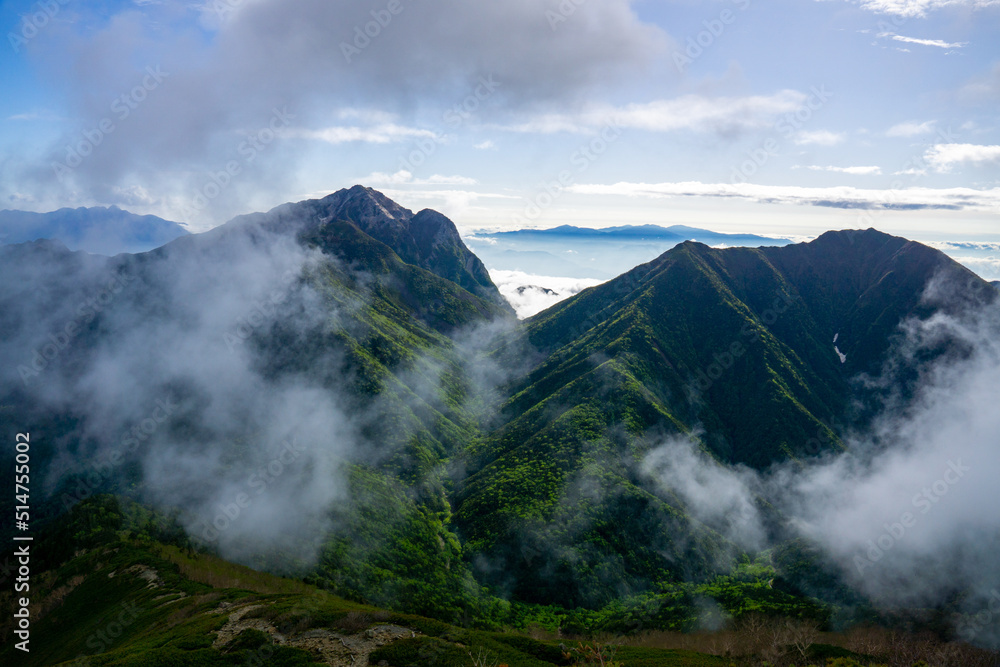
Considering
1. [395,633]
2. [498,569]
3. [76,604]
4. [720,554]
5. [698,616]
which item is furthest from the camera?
[720,554]

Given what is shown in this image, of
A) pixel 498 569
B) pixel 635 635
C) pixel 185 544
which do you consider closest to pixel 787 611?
pixel 635 635

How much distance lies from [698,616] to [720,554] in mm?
57434

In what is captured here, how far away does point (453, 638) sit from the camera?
7056cm

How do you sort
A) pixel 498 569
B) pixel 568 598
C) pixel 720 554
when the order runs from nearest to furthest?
pixel 568 598 → pixel 498 569 → pixel 720 554

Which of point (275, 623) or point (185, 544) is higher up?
point (275, 623)

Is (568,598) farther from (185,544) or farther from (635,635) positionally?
(185,544)

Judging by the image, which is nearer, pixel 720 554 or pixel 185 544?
A: pixel 185 544

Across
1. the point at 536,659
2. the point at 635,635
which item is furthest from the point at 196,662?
the point at 635,635

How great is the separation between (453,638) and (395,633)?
8.96m

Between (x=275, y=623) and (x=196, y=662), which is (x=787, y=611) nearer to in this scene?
(x=275, y=623)

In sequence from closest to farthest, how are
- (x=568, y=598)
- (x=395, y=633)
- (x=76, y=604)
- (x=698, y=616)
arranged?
(x=395, y=633) < (x=76, y=604) < (x=698, y=616) < (x=568, y=598)

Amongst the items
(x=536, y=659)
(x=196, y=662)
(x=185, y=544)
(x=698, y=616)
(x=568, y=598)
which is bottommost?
(x=568, y=598)

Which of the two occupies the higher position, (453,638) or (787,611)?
(453,638)

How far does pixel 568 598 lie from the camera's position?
168 m
